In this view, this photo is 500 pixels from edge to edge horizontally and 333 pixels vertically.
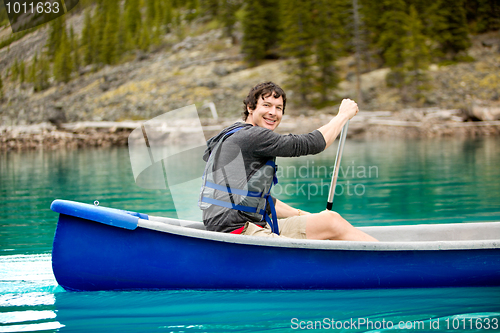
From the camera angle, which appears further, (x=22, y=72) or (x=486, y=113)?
(x=22, y=72)

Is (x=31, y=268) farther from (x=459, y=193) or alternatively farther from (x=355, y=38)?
(x=355, y=38)

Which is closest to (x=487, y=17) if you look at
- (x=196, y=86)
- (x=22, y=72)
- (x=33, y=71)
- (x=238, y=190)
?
(x=196, y=86)

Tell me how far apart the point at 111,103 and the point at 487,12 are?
36411 millimetres

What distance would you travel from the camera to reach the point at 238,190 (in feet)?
10.7

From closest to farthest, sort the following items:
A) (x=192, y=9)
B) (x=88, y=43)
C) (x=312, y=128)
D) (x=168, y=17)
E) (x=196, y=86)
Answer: (x=312, y=128) < (x=196, y=86) < (x=88, y=43) < (x=168, y=17) < (x=192, y=9)

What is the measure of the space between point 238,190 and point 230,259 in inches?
21.8

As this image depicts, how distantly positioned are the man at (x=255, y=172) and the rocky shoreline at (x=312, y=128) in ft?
75.4

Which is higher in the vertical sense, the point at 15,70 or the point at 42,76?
the point at 15,70

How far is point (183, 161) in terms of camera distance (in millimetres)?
3764

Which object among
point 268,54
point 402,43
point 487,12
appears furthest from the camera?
point 268,54

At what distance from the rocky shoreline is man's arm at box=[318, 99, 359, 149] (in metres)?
22.8

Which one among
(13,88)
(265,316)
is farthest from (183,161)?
(13,88)

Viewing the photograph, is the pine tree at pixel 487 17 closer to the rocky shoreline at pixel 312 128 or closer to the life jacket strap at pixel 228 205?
the rocky shoreline at pixel 312 128

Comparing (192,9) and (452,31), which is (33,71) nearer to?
(192,9)
